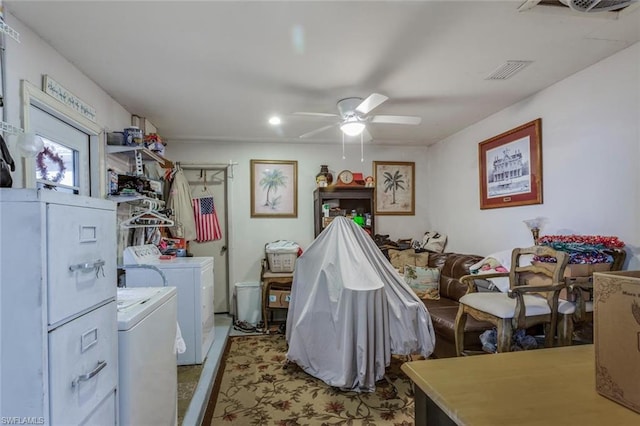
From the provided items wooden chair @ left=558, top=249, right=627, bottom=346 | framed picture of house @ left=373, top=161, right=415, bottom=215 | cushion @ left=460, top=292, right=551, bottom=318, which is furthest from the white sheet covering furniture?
framed picture of house @ left=373, top=161, right=415, bottom=215

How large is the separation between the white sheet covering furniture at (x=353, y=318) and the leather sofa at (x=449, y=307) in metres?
0.49

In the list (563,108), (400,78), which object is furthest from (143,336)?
(563,108)

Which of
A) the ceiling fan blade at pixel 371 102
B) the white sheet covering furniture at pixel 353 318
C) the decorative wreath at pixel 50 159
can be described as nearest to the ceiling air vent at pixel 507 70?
the ceiling fan blade at pixel 371 102

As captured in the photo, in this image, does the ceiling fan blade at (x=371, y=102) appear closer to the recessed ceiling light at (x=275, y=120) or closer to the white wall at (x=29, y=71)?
the recessed ceiling light at (x=275, y=120)

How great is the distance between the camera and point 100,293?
1.12 metres

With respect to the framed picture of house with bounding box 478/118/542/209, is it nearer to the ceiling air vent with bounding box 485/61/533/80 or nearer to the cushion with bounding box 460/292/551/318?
the ceiling air vent with bounding box 485/61/533/80

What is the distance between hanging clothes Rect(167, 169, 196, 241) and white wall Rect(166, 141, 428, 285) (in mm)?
437

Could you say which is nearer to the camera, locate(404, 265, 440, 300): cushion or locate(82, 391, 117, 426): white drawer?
locate(82, 391, 117, 426): white drawer

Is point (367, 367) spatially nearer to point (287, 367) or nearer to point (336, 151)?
point (287, 367)

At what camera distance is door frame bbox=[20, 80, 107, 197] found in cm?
186

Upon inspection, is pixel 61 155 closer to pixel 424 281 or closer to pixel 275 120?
pixel 275 120

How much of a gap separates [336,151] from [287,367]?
299cm

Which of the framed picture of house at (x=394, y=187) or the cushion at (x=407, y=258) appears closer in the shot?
the cushion at (x=407, y=258)

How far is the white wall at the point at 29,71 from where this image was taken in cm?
178
